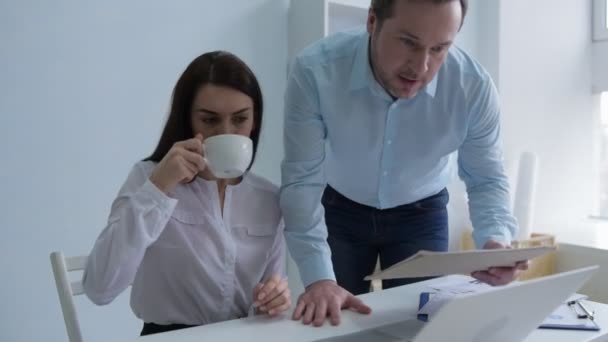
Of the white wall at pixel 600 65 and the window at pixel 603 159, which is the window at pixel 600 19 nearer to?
the white wall at pixel 600 65

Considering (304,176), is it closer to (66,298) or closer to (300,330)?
(300,330)

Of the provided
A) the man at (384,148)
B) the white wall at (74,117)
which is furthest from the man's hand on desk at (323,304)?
the white wall at (74,117)

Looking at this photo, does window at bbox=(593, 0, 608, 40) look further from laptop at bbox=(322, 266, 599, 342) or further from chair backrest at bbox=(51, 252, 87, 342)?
chair backrest at bbox=(51, 252, 87, 342)

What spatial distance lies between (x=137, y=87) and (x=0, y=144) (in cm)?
52

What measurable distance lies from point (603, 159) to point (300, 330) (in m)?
3.15

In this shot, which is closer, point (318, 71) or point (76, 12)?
point (318, 71)

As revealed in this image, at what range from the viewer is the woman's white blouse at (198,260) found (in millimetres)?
1290

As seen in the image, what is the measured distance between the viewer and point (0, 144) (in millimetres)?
2074

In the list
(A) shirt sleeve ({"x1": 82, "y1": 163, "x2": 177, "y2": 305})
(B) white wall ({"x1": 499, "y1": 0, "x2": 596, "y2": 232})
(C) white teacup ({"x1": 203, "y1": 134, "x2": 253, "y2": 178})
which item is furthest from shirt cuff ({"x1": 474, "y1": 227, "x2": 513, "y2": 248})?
(B) white wall ({"x1": 499, "y1": 0, "x2": 596, "y2": 232})

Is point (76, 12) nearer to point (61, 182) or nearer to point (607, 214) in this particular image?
point (61, 182)

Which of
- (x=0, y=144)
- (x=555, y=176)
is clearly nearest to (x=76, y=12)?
(x=0, y=144)

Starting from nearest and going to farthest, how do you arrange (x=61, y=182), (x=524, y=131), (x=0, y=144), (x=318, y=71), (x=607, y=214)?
(x=318, y=71) → (x=0, y=144) → (x=61, y=182) → (x=524, y=131) → (x=607, y=214)

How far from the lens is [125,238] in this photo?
116 cm

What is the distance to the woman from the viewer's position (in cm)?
127
